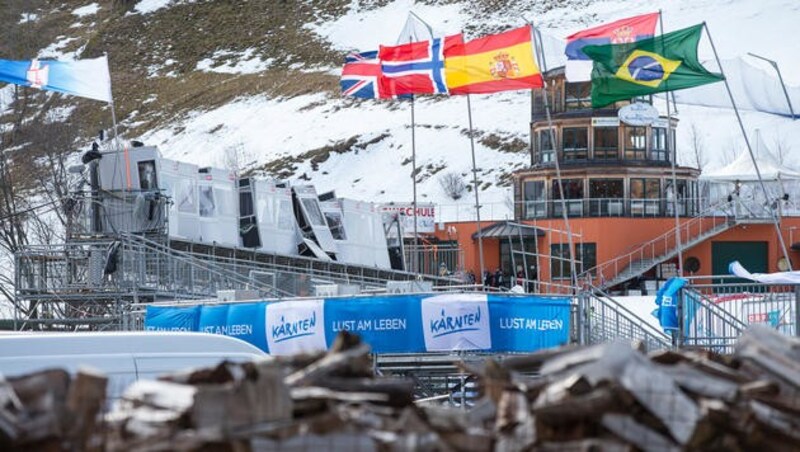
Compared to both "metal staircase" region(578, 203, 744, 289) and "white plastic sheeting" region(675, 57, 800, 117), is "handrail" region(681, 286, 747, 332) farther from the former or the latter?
"metal staircase" region(578, 203, 744, 289)

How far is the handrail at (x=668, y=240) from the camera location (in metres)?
67.5

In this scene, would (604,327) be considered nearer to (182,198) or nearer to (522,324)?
(522,324)

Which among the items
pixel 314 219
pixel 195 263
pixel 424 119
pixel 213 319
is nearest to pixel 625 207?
pixel 314 219

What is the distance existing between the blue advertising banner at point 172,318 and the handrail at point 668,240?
43392 millimetres

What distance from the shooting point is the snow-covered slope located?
10188 cm

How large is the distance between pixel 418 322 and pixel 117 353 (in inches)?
394

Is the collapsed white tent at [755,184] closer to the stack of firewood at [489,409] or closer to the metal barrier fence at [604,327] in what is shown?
the metal barrier fence at [604,327]

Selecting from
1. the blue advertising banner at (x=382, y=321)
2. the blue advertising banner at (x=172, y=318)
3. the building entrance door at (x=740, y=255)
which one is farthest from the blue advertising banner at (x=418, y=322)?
the building entrance door at (x=740, y=255)

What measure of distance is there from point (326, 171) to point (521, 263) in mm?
42034

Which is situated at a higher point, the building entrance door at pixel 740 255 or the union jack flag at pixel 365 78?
the union jack flag at pixel 365 78

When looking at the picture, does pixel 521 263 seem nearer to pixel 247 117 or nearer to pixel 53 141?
pixel 53 141

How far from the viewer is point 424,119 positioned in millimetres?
119750

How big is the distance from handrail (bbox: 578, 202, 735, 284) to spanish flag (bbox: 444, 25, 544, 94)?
30.9 meters

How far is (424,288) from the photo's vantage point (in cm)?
3039
